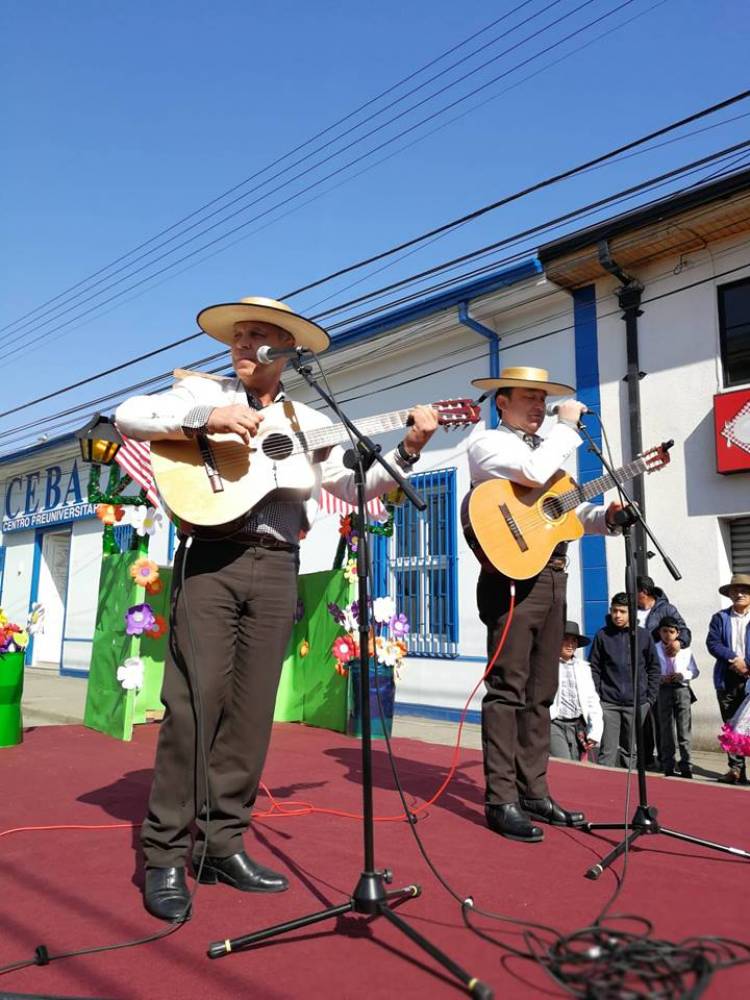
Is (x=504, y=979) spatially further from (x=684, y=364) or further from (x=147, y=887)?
(x=684, y=364)

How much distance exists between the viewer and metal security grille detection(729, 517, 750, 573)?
7707 mm

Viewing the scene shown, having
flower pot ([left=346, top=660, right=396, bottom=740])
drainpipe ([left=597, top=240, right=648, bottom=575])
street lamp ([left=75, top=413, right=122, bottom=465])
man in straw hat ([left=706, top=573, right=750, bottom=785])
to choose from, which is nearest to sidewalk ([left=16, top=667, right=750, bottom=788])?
flower pot ([left=346, top=660, right=396, bottom=740])

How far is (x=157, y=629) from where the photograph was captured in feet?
21.7

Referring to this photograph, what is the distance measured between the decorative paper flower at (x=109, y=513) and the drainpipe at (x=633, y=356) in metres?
5.02

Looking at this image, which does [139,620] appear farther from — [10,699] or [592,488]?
[592,488]

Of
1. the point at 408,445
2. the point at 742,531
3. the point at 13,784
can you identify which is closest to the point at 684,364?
the point at 742,531

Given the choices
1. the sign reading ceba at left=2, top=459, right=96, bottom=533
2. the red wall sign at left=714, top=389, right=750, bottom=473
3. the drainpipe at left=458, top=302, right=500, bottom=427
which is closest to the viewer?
the red wall sign at left=714, top=389, right=750, bottom=473

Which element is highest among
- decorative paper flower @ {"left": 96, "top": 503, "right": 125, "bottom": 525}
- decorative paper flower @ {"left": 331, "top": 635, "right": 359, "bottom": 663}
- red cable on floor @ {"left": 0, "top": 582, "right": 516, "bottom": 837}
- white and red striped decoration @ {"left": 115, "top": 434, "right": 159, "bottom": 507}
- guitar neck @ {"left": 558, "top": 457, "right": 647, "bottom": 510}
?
white and red striped decoration @ {"left": 115, "top": 434, "right": 159, "bottom": 507}

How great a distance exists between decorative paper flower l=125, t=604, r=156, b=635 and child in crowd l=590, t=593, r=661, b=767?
365cm

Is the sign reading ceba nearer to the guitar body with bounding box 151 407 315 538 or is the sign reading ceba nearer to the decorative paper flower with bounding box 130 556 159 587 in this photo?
the decorative paper flower with bounding box 130 556 159 587

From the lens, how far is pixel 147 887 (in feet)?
8.07

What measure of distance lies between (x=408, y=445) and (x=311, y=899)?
1.50m

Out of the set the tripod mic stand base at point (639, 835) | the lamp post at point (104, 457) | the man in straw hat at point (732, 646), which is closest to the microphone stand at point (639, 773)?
the tripod mic stand base at point (639, 835)

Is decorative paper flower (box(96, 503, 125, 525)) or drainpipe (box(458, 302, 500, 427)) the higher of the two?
drainpipe (box(458, 302, 500, 427))
